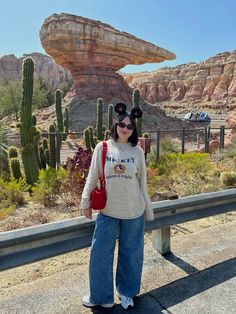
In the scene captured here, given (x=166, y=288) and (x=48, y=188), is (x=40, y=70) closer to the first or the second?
(x=48, y=188)

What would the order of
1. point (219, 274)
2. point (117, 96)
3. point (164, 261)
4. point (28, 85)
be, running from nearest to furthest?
point (219, 274) < point (164, 261) < point (28, 85) < point (117, 96)

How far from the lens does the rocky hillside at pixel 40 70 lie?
10006 centimetres

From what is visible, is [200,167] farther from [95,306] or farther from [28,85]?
[95,306]

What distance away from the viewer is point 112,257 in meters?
2.56

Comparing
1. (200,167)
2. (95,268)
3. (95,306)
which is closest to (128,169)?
(95,268)

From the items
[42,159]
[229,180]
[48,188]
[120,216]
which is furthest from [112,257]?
[42,159]

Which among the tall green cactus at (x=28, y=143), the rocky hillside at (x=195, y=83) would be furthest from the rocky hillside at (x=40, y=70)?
the tall green cactus at (x=28, y=143)

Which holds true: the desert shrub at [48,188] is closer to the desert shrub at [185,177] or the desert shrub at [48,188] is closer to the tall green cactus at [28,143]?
the tall green cactus at [28,143]

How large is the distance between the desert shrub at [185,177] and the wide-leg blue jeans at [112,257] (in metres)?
4.00

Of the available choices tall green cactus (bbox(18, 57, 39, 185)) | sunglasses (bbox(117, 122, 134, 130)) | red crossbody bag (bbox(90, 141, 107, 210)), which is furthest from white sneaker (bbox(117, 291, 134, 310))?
tall green cactus (bbox(18, 57, 39, 185))

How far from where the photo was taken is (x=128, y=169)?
252 centimetres

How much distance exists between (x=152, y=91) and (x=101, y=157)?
294 feet

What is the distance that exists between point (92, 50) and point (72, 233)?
126 ft

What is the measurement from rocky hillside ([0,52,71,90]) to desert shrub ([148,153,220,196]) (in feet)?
308
